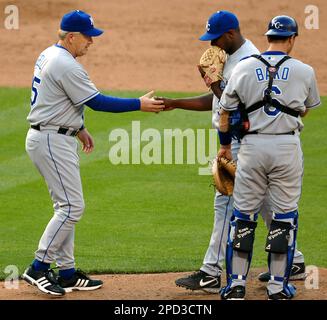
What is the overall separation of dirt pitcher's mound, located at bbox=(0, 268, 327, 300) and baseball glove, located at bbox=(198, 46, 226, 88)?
1.47 meters

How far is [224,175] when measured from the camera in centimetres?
730

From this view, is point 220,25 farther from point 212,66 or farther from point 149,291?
point 149,291

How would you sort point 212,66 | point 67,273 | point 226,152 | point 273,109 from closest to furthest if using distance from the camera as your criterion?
point 273,109 → point 226,152 → point 212,66 → point 67,273

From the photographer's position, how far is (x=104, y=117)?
14109 mm

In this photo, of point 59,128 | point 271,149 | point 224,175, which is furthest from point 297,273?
point 59,128

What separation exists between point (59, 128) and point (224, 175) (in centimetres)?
119

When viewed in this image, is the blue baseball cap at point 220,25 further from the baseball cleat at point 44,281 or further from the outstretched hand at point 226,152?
the baseball cleat at point 44,281

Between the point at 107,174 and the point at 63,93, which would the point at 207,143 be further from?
the point at 63,93

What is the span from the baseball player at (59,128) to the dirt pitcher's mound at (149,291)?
146mm

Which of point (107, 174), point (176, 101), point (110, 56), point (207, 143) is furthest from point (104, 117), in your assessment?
point (176, 101)

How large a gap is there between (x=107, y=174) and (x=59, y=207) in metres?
4.27

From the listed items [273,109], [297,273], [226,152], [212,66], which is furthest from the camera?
[297,273]

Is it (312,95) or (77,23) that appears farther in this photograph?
(77,23)

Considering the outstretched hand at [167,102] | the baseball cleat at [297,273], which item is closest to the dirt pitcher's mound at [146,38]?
the outstretched hand at [167,102]
